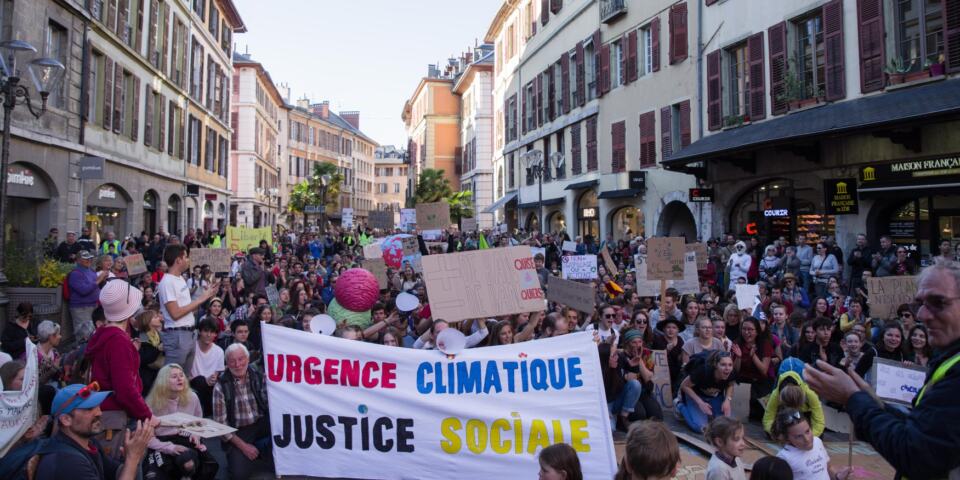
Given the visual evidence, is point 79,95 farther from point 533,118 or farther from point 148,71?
point 533,118

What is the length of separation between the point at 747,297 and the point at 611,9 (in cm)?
1752

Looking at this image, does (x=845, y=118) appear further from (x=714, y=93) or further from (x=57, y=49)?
(x=57, y=49)

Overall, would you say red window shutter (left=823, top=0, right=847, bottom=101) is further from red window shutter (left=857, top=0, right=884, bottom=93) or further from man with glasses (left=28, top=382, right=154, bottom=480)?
man with glasses (left=28, top=382, right=154, bottom=480)

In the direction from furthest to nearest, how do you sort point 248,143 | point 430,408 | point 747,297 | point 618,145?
point 248,143, point 618,145, point 747,297, point 430,408

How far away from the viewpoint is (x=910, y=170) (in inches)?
561

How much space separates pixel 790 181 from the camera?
1792cm

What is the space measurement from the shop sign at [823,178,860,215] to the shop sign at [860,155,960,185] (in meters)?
0.40

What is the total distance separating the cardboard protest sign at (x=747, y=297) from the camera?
11.2 m

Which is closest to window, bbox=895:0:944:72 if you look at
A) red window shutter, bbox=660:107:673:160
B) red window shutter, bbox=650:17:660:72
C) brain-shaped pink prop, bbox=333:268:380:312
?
red window shutter, bbox=660:107:673:160

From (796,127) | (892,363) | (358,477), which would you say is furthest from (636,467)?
(796,127)

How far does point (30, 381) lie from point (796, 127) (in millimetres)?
14988

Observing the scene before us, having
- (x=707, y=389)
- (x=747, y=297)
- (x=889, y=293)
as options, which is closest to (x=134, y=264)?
(x=707, y=389)

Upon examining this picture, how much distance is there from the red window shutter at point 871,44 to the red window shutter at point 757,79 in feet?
10.5

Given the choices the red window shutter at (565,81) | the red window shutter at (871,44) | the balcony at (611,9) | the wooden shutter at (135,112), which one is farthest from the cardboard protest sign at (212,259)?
the red window shutter at (565,81)
